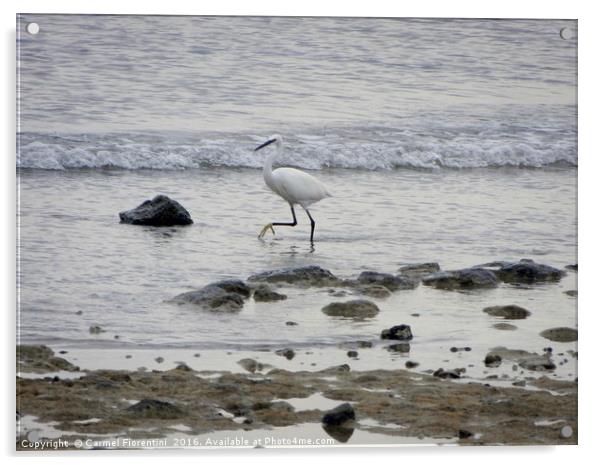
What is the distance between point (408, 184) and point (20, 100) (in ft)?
6.65

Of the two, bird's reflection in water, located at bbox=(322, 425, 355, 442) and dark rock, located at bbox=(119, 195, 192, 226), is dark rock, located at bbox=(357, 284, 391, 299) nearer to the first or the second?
bird's reflection in water, located at bbox=(322, 425, 355, 442)

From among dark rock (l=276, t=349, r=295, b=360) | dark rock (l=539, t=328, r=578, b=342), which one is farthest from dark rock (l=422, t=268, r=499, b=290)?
dark rock (l=276, t=349, r=295, b=360)

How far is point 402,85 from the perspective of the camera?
6.05 m

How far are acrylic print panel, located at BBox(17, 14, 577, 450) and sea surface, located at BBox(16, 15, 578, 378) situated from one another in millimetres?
12

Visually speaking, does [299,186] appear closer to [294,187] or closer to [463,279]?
[294,187]

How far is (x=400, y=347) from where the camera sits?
18.9 feet

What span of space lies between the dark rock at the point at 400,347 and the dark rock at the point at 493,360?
362 mm

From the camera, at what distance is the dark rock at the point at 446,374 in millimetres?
5598

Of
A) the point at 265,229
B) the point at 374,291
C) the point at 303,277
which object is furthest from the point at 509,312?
the point at 265,229

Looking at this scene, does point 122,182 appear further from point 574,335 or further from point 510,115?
point 574,335

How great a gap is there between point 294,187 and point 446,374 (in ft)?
5.46

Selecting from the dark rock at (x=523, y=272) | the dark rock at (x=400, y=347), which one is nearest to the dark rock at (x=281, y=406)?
the dark rock at (x=400, y=347)

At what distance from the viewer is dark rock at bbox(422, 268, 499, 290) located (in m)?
6.21
